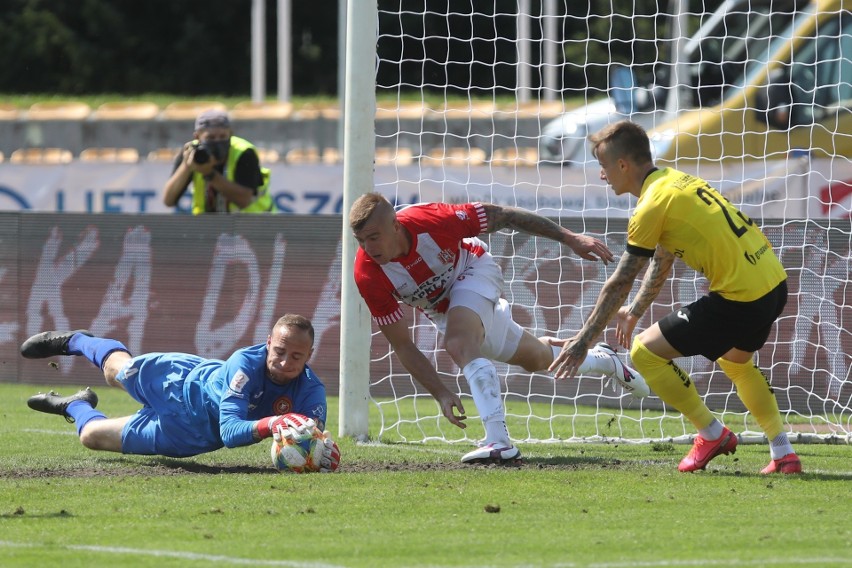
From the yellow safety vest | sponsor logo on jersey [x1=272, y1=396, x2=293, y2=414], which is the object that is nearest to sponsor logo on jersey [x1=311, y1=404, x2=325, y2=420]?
sponsor logo on jersey [x1=272, y1=396, x2=293, y2=414]

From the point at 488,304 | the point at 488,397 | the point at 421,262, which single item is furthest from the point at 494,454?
the point at 421,262

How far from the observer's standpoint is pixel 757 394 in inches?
300

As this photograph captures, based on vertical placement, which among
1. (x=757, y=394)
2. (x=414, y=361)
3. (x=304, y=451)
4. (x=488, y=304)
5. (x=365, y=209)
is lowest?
(x=304, y=451)

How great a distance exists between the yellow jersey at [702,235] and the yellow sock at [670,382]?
0.52 m

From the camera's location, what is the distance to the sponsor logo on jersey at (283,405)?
7.57 meters

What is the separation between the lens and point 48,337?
8.74 m

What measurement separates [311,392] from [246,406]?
0.40m

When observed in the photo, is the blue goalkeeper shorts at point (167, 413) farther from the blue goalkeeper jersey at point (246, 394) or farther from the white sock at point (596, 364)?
the white sock at point (596, 364)

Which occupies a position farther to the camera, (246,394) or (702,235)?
(246,394)

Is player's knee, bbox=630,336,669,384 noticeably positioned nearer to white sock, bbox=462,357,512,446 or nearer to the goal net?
white sock, bbox=462,357,512,446

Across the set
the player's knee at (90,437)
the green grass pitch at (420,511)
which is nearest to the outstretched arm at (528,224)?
the green grass pitch at (420,511)

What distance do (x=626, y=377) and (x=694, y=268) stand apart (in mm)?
1838

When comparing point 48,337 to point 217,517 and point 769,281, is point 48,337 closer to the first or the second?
point 217,517

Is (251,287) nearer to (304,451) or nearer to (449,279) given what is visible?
(449,279)
